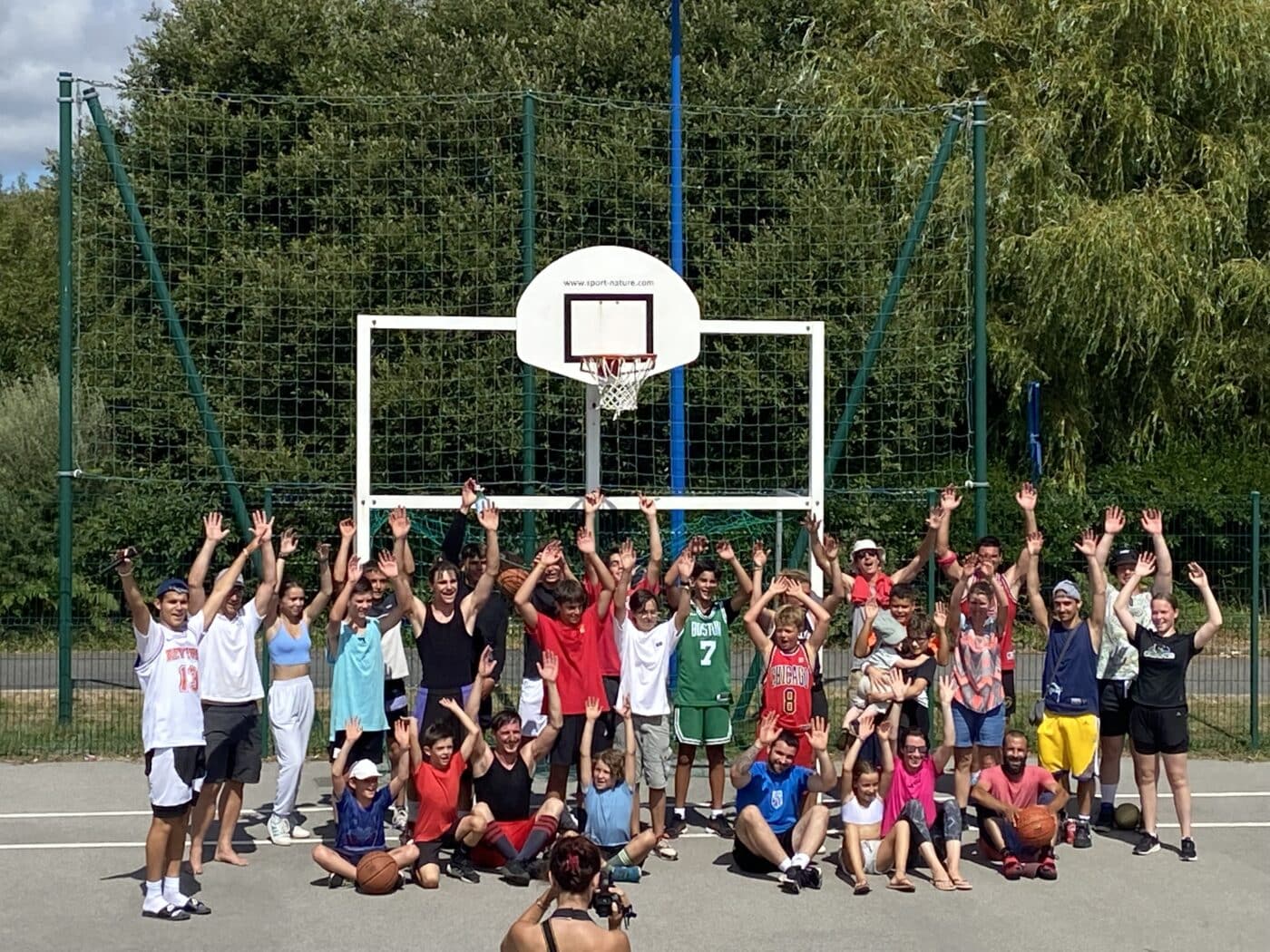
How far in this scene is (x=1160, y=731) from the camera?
1054 centimetres

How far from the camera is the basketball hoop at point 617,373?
1219 centimetres

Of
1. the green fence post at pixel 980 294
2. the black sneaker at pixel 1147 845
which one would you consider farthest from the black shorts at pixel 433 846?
the green fence post at pixel 980 294

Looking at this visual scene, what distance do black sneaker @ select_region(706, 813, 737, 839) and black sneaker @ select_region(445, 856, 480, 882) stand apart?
5.98 feet

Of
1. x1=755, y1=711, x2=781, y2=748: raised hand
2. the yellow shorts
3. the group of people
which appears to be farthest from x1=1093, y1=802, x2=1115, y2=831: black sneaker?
x1=755, y1=711, x2=781, y2=748: raised hand

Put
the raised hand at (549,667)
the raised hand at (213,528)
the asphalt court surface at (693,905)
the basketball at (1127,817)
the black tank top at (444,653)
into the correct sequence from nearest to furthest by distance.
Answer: the asphalt court surface at (693,905) < the raised hand at (213,528) < the raised hand at (549,667) < the black tank top at (444,653) < the basketball at (1127,817)

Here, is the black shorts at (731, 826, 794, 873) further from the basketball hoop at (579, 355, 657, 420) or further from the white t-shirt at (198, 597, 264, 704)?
the basketball hoop at (579, 355, 657, 420)

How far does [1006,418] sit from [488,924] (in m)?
14.8

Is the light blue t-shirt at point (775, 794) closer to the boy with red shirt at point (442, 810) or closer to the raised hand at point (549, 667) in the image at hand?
the raised hand at point (549, 667)

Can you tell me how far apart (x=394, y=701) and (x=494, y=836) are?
1853 mm

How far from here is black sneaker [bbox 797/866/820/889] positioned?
31.3ft

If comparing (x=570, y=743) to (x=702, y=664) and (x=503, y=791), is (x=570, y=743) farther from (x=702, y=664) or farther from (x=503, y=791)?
(x=702, y=664)

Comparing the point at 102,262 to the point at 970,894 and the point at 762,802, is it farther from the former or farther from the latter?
the point at 970,894

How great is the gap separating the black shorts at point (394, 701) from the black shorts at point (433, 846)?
1530 millimetres

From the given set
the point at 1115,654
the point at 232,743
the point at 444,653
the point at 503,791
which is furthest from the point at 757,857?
the point at 232,743
